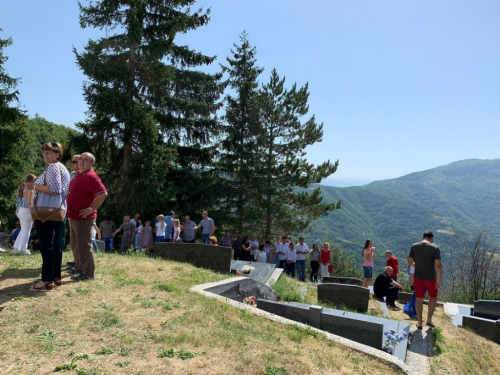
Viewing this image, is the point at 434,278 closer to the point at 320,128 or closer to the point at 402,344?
the point at 402,344

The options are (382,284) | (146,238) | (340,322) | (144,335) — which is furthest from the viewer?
(146,238)

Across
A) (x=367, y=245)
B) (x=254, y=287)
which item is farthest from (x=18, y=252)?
(x=367, y=245)

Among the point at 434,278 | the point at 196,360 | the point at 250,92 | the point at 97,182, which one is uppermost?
the point at 250,92

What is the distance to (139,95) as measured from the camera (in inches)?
707

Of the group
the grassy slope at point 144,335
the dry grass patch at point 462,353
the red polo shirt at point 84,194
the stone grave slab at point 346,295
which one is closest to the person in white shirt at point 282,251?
the stone grave slab at point 346,295

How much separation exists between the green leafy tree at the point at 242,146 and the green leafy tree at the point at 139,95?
4.51 meters

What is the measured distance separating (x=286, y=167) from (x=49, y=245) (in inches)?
799

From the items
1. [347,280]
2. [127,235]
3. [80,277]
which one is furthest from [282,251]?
[80,277]

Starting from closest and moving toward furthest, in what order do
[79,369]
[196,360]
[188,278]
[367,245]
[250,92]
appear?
[79,369] < [196,360] < [188,278] < [367,245] < [250,92]

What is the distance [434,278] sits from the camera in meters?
6.98

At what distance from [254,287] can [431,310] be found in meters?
3.65

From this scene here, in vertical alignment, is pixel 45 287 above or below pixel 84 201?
below

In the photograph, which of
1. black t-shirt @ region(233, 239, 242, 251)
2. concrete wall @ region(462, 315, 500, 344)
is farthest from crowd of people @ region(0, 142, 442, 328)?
black t-shirt @ region(233, 239, 242, 251)

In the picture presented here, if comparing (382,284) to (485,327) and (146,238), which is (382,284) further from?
(146,238)
